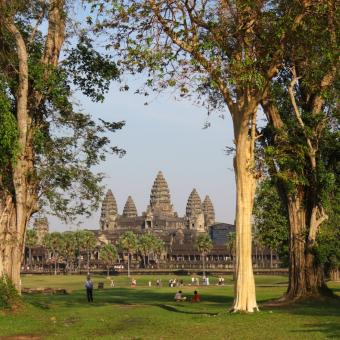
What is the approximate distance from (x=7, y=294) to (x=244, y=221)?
29.2 feet

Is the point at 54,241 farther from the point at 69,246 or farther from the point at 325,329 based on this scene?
the point at 325,329

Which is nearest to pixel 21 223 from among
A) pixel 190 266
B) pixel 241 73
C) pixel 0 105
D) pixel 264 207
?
pixel 0 105

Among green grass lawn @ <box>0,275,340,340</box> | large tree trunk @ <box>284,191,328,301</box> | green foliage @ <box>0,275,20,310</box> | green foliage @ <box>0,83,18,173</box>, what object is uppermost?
green foliage @ <box>0,83,18,173</box>

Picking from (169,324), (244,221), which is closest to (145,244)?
(244,221)

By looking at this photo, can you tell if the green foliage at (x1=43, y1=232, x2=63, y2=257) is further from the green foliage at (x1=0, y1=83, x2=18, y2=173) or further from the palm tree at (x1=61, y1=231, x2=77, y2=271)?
the green foliage at (x1=0, y1=83, x2=18, y2=173)

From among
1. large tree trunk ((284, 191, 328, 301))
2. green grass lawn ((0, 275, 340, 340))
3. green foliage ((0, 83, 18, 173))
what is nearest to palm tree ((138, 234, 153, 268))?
large tree trunk ((284, 191, 328, 301))

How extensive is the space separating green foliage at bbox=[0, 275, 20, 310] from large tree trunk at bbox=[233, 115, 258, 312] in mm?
8044

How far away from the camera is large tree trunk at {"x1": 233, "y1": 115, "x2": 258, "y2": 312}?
69.0 feet

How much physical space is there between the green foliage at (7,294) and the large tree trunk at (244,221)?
8044 millimetres

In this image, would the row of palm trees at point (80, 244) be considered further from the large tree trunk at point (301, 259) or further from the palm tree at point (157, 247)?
the large tree trunk at point (301, 259)

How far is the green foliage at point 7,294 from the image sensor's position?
22.9m

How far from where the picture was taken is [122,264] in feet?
528

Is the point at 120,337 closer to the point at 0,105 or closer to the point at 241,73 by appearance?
the point at 241,73

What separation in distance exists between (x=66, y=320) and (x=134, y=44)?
31.4ft
